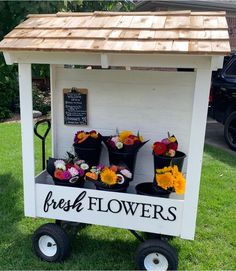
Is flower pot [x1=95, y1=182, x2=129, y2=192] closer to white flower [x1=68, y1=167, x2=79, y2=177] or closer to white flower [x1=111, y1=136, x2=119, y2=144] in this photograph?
white flower [x1=68, y1=167, x2=79, y2=177]

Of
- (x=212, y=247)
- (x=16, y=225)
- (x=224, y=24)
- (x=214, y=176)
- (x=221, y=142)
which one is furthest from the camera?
(x=221, y=142)

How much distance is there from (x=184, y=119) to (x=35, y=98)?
6.92 meters

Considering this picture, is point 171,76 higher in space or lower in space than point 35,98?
higher

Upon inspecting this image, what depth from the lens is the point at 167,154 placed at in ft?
8.50

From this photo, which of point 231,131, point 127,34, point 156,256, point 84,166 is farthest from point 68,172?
point 231,131

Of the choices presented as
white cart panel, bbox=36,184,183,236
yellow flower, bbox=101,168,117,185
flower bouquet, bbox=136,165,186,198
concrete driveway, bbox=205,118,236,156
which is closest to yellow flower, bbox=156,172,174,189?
flower bouquet, bbox=136,165,186,198

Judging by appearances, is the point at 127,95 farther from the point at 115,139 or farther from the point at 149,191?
the point at 149,191

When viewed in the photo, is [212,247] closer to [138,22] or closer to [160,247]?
[160,247]

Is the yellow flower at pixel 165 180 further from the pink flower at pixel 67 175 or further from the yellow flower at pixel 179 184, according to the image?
the pink flower at pixel 67 175

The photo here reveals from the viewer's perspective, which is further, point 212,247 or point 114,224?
point 212,247

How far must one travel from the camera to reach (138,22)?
95.0 inches

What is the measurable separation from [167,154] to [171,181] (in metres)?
0.23

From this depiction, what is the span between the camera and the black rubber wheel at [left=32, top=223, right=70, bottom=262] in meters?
2.63

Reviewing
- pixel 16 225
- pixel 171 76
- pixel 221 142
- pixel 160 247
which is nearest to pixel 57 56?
pixel 171 76
